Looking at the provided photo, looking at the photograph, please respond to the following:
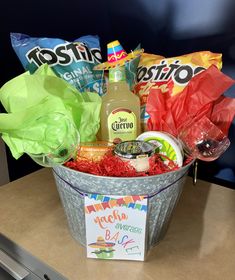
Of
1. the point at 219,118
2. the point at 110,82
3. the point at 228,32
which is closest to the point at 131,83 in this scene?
the point at 110,82

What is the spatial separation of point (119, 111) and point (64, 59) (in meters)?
0.25

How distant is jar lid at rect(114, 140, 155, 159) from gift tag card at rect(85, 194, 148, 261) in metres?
0.08

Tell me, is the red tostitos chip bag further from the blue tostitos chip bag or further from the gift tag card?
the gift tag card

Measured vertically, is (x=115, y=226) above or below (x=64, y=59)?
below

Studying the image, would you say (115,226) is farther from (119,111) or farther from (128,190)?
(119,111)

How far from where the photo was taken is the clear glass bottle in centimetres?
72

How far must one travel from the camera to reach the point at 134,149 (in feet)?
2.10

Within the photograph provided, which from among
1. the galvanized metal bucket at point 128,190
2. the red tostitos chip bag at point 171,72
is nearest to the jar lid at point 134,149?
the galvanized metal bucket at point 128,190

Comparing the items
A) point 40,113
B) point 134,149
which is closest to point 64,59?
point 40,113

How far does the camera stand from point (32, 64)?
837mm

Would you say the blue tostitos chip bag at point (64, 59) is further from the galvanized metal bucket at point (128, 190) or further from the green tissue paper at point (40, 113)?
the galvanized metal bucket at point (128, 190)

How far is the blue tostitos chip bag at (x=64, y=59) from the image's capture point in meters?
0.84

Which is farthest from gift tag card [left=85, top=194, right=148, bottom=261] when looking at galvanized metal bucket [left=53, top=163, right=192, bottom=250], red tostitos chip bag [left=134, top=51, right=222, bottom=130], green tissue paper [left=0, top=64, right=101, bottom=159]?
red tostitos chip bag [left=134, top=51, right=222, bottom=130]

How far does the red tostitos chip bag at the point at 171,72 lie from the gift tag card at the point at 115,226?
25 centimetres
